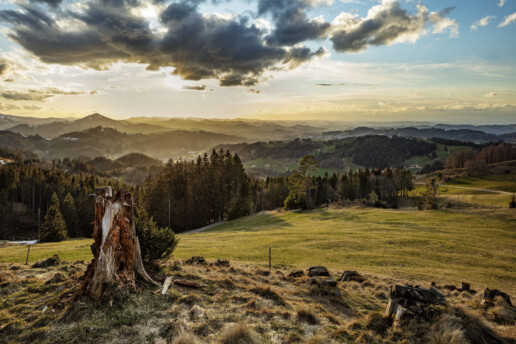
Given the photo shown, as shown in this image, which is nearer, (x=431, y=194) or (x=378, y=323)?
(x=378, y=323)

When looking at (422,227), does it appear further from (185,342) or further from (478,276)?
(185,342)

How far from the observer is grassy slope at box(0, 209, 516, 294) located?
75.4ft

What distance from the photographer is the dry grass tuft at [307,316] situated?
10.9 m

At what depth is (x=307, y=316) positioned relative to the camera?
1111cm

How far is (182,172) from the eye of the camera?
274 feet

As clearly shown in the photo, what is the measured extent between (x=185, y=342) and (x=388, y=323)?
7.53 metres

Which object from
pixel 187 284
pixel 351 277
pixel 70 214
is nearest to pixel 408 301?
pixel 351 277

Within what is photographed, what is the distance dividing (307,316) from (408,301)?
424 cm

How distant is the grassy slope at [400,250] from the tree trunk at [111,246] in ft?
44.3

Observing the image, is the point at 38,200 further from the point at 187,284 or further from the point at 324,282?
the point at 324,282

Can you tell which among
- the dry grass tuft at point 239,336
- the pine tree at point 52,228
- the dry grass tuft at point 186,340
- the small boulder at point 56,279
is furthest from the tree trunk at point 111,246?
the pine tree at point 52,228

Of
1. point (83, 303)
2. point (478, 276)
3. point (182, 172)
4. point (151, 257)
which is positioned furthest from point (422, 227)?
point (182, 172)

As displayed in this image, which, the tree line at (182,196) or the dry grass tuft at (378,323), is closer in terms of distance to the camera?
the dry grass tuft at (378,323)

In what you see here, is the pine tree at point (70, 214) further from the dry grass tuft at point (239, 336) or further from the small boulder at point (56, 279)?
the dry grass tuft at point (239, 336)
